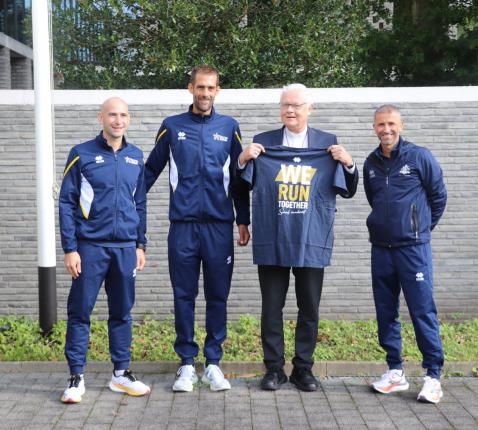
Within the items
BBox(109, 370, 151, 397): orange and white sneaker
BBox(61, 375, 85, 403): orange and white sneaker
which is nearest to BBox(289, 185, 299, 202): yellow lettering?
BBox(109, 370, 151, 397): orange and white sneaker

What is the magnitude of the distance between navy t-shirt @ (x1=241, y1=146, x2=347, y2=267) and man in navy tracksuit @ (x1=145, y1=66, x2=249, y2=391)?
235 mm

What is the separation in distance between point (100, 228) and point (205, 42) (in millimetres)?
4051

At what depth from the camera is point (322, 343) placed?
6559 millimetres

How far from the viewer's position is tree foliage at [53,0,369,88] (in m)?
8.25

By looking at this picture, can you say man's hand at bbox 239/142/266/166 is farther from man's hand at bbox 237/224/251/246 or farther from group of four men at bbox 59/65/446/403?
man's hand at bbox 237/224/251/246

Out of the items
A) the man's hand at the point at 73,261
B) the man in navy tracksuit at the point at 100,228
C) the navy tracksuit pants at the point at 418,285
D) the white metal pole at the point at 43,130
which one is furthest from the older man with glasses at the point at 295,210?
the white metal pole at the point at 43,130

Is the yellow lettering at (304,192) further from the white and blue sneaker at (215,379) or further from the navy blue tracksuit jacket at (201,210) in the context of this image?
the white and blue sneaker at (215,379)

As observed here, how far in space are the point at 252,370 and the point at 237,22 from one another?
14.4 feet

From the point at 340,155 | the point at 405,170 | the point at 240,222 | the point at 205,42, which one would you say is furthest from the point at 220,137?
the point at 205,42

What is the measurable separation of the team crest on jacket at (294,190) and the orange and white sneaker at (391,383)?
1358mm

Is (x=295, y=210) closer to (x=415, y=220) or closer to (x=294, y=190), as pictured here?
(x=294, y=190)

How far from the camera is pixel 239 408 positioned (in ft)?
16.3

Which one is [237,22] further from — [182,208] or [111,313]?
[111,313]

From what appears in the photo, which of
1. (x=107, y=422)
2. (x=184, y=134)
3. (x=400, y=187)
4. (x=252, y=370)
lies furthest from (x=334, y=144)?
(x=107, y=422)
